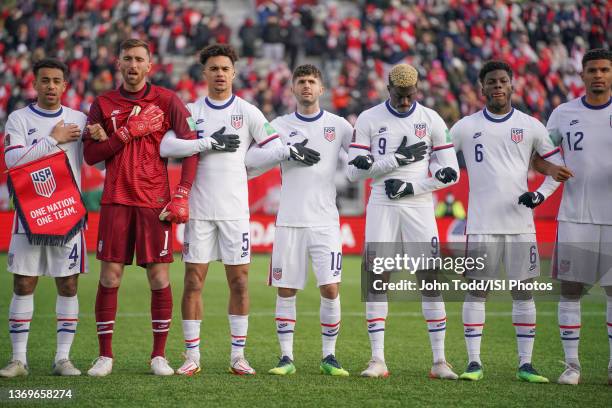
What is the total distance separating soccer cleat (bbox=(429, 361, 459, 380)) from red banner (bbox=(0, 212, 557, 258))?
33.1 feet

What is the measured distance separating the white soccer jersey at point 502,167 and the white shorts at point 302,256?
1.08m

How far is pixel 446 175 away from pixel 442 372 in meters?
1.48

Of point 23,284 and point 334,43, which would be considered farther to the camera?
point 334,43

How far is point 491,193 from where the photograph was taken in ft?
22.7

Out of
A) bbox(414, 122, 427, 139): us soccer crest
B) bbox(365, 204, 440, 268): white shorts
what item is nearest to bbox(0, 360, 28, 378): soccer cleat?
bbox(365, 204, 440, 268): white shorts

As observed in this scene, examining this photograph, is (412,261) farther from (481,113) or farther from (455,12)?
(455,12)

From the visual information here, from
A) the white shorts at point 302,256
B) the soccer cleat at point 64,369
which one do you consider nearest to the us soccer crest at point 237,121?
the white shorts at point 302,256

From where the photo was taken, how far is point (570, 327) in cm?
689

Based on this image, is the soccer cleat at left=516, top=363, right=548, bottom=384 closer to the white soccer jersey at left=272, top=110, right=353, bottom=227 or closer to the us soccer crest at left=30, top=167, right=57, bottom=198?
the white soccer jersey at left=272, top=110, right=353, bottom=227

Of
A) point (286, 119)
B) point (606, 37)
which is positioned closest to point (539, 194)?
point (286, 119)

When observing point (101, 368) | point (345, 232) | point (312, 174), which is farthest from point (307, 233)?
point (345, 232)

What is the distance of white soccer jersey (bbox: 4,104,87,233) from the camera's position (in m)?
6.82

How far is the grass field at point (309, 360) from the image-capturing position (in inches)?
235

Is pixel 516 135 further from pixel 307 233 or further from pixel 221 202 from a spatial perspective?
pixel 221 202
